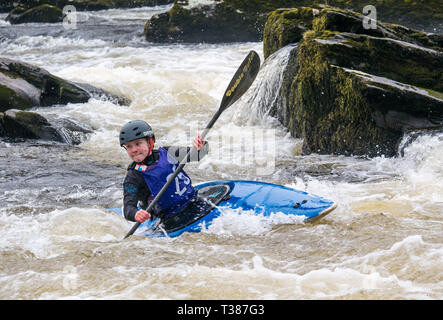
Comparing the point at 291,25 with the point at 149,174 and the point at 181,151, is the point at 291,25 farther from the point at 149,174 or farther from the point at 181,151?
the point at 149,174

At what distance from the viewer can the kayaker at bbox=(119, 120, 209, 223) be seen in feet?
12.7

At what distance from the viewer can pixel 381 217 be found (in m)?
4.36

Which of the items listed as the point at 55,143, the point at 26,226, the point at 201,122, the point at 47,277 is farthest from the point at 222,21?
the point at 47,277

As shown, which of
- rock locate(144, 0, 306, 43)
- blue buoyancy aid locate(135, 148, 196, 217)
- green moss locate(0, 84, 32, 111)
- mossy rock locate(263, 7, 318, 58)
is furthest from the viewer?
rock locate(144, 0, 306, 43)

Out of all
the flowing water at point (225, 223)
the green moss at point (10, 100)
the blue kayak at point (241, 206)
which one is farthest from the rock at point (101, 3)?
the blue kayak at point (241, 206)

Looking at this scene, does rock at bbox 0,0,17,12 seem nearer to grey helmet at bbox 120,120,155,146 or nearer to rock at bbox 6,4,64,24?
rock at bbox 6,4,64,24

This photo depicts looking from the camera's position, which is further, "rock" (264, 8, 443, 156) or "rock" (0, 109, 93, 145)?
"rock" (0, 109, 93, 145)

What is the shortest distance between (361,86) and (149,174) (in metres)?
3.07

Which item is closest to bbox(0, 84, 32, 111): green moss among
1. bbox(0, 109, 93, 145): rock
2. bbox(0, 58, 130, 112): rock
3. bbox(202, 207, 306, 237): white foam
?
bbox(0, 58, 130, 112): rock

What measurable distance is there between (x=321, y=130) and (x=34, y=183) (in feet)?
11.9

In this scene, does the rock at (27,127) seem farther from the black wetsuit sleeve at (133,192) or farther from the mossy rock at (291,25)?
the black wetsuit sleeve at (133,192)

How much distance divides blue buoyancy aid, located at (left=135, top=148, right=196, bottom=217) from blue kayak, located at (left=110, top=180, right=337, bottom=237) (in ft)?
0.24

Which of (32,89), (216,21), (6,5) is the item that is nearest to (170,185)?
(32,89)

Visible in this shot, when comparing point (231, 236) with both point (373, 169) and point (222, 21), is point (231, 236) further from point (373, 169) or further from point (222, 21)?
point (222, 21)
